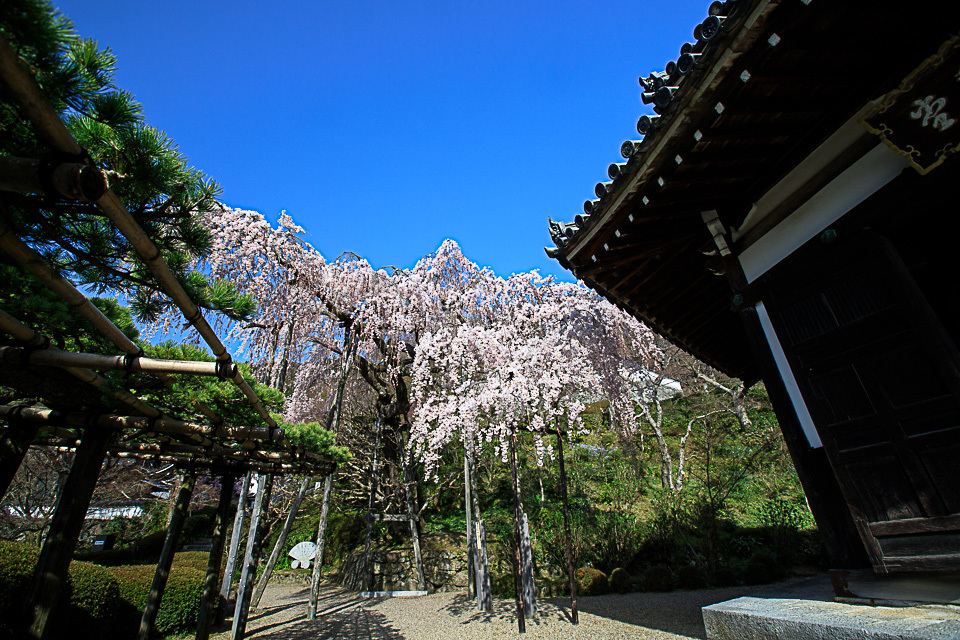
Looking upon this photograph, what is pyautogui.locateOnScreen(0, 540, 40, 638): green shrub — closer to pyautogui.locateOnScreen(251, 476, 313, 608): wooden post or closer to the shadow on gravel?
pyautogui.locateOnScreen(251, 476, 313, 608): wooden post

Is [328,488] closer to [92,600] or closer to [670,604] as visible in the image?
[92,600]

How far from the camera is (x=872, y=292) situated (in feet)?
9.40

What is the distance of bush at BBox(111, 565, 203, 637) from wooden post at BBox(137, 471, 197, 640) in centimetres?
213

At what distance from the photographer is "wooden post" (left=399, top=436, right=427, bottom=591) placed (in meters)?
10.3

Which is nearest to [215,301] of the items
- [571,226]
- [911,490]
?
[571,226]

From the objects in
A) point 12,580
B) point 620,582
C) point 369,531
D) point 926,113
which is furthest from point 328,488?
point 926,113

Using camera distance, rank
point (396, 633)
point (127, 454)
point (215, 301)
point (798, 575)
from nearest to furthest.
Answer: point (215, 301)
point (127, 454)
point (396, 633)
point (798, 575)

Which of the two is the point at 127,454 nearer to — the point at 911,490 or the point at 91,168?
the point at 91,168

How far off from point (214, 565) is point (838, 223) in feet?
28.3

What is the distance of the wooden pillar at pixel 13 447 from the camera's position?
3346 mm

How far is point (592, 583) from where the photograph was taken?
8461mm

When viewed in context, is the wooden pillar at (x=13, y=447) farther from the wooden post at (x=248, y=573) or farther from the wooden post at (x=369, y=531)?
the wooden post at (x=369, y=531)

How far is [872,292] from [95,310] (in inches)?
205

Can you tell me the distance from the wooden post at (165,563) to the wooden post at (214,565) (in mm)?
446
